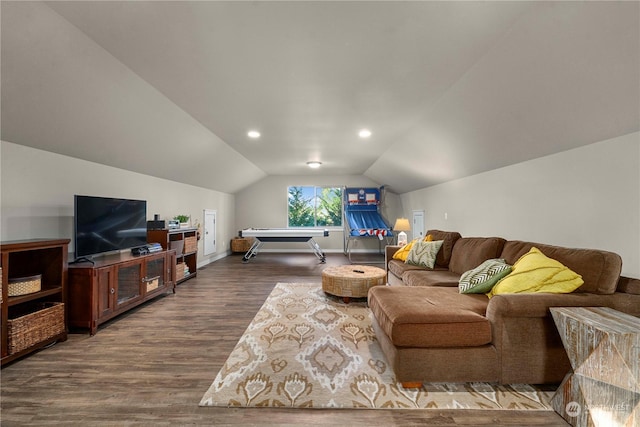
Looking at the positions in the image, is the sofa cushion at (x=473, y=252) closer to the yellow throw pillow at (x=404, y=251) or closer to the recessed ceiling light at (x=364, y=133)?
the yellow throw pillow at (x=404, y=251)

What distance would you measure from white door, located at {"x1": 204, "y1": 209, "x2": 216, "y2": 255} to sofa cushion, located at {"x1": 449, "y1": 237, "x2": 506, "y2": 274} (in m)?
5.20

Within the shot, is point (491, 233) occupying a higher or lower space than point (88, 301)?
higher

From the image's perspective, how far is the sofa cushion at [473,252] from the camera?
2877 millimetres

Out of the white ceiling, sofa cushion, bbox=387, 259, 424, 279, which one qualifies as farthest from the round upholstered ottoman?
the white ceiling

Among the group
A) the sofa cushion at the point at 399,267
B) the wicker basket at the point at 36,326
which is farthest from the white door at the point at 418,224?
the wicker basket at the point at 36,326

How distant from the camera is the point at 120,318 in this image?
295cm

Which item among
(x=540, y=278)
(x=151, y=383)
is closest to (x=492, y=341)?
(x=540, y=278)

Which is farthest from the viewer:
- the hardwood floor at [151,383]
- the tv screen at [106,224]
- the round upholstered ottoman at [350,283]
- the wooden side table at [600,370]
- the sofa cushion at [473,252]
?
the round upholstered ottoman at [350,283]

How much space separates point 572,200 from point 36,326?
486 centimetres

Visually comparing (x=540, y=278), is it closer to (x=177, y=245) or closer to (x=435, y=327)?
(x=435, y=327)

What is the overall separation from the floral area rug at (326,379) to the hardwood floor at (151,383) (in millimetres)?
70

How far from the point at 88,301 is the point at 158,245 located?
1274 mm

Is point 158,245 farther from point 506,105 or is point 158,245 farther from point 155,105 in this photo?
point 506,105

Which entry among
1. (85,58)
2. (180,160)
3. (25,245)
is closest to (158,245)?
(180,160)
